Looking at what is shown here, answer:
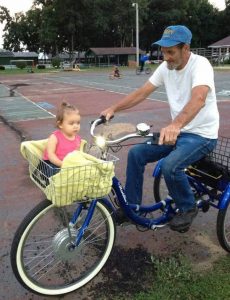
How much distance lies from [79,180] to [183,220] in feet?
3.84

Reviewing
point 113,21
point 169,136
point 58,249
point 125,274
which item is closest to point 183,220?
point 125,274

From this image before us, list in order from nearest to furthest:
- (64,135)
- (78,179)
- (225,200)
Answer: (78,179)
(64,135)
(225,200)

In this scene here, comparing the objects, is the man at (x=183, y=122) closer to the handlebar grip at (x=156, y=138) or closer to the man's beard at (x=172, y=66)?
the man's beard at (x=172, y=66)

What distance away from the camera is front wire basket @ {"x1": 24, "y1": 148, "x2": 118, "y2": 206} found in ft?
8.46

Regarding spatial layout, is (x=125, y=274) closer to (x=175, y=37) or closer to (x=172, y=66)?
(x=172, y=66)

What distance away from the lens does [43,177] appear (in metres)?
2.92

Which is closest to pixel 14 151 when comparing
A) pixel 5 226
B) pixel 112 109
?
pixel 5 226

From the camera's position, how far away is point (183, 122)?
9.71ft

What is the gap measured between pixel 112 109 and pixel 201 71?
856mm

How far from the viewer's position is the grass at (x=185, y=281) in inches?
120

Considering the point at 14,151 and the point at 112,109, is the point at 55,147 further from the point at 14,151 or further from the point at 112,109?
the point at 14,151

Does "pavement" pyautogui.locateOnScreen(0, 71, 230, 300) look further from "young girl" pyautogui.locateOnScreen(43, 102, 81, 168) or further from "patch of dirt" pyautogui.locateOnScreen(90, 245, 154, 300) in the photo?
"young girl" pyautogui.locateOnScreen(43, 102, 81, 168)

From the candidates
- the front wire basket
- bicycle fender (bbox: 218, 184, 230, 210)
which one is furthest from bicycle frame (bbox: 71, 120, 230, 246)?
the front wire basket

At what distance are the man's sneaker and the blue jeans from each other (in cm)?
5
